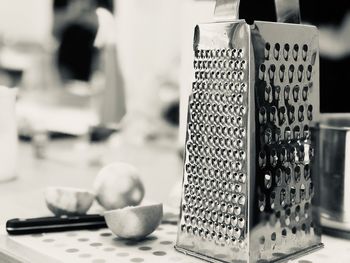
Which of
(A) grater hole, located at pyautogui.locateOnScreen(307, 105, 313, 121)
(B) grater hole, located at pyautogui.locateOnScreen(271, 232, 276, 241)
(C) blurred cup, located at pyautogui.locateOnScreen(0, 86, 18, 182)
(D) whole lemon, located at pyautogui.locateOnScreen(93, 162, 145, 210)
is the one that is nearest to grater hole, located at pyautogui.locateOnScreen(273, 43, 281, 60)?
(A) grater hole, located at pyautogui.locateOnScreen(307, 105, 313, 121)

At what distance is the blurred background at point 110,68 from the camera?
1380 mm

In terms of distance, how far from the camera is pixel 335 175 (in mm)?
827

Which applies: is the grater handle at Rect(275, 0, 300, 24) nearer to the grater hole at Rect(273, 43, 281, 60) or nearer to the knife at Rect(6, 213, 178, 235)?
the grater hole at Rect(273, 43, 281, 60)

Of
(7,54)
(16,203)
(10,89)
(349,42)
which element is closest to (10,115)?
(10,89)

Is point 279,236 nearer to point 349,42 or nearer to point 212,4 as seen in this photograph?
point 212,4

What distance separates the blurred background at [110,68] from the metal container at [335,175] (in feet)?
0.49

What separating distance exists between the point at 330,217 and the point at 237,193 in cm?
22

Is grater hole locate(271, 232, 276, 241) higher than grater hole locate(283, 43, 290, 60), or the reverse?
grater hole locate(283, 43, 290, 60)

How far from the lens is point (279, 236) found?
0.74m

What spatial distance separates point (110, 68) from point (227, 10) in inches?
28.5

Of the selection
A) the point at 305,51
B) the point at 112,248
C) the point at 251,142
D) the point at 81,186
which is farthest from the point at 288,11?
the point at 81,186

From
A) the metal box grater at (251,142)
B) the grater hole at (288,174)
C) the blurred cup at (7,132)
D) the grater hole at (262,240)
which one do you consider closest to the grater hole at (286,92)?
the metal box grater at (251,142)

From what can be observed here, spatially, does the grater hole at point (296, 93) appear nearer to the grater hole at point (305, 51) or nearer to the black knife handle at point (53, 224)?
the grater hole at point (305, 51)

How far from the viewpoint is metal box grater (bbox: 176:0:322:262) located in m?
0.71
